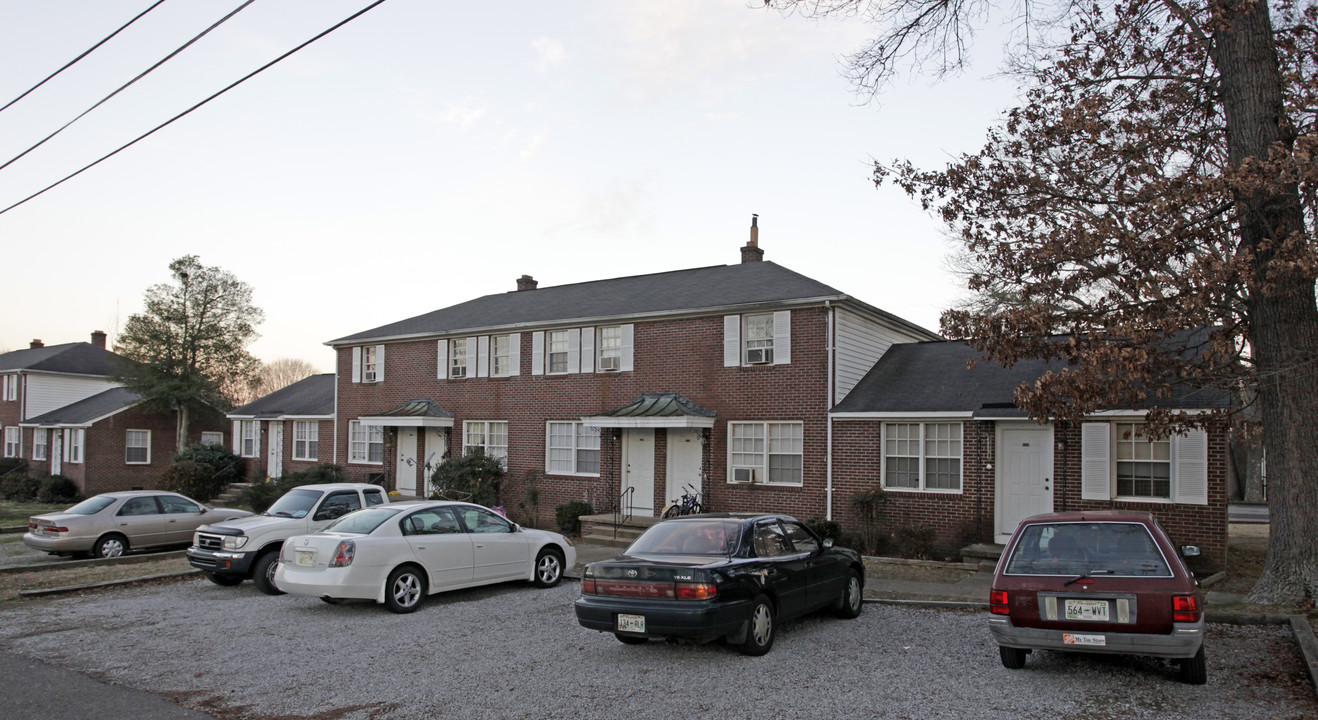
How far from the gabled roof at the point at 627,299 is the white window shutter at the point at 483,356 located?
0.38 metres

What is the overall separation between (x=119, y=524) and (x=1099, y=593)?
16237 millimetres

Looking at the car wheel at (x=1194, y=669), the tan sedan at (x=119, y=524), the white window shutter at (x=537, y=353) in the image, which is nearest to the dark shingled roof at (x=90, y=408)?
the tan sedan at (x=119, y=524)

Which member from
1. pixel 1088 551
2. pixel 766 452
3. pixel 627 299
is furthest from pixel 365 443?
pixel 1088 551

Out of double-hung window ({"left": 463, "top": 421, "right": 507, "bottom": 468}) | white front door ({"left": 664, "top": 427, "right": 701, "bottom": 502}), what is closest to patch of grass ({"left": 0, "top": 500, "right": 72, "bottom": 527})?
double-hung window ({"left": 463, "top": 421, "right": 507, "bottom": 468})

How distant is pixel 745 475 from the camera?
18391 mm

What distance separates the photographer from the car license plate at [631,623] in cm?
786

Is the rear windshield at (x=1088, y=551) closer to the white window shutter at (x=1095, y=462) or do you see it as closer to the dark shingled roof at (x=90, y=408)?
the white window shutter at (x=1095, y=462)

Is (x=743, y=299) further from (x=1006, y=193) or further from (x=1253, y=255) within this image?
(x=1253, y=255)

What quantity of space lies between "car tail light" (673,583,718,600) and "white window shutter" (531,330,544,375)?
1494 centimetres

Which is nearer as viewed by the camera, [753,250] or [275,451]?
[753,250]

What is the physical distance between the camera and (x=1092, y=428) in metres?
14.7

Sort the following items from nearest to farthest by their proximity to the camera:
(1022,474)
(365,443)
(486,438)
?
(1022,474)
(486,438)
(365,443)

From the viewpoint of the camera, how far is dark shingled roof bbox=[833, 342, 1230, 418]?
1555cm

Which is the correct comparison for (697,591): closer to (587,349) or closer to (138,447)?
(587,349)
